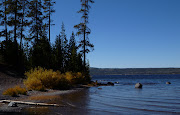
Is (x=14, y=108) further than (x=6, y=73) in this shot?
No

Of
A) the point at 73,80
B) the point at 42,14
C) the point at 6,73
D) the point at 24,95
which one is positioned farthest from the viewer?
the point at 42,14

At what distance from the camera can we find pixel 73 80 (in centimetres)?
3503

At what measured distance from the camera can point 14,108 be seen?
39.9 feet

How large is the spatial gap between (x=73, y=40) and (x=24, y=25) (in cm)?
2376

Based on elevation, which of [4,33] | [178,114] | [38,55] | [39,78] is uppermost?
[4,33]

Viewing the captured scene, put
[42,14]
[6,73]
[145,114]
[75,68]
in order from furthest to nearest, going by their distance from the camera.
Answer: [42,14] → [75,68] → [6,73] → [145,114]

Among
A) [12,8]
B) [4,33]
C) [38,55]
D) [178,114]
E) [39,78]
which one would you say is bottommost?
[178,114]

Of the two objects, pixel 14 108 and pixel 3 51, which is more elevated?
pixel 3 51

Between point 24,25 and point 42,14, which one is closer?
point 24,25

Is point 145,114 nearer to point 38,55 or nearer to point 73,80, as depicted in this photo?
point 73,80

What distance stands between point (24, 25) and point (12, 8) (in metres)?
5.32

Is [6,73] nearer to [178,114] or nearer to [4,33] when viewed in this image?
[4,33]

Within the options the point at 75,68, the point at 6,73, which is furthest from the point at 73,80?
the point at 6,73

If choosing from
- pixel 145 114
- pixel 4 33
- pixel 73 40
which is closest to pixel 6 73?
pixel 4 33
